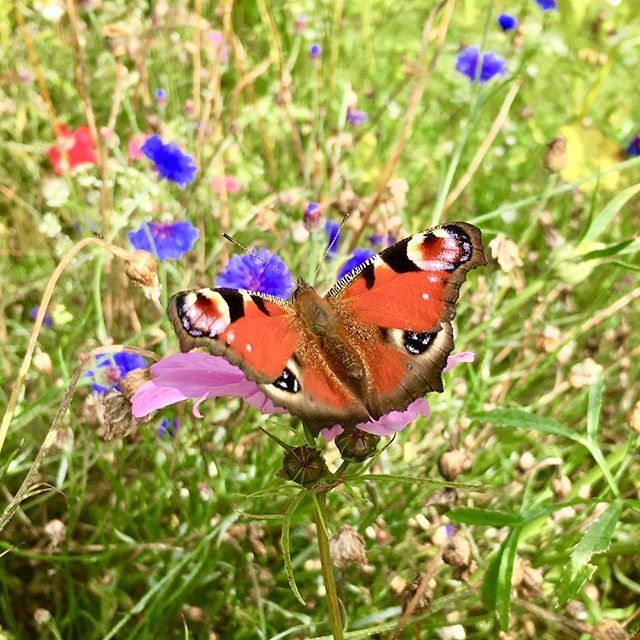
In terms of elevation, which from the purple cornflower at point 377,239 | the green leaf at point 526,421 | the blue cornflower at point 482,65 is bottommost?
the purple cornflower at point 377,239

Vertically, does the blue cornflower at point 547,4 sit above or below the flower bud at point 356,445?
above

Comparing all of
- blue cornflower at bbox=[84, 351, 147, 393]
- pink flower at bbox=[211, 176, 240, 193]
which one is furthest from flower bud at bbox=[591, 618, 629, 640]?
pink flower at bbox=[211, 176, 240, 193]

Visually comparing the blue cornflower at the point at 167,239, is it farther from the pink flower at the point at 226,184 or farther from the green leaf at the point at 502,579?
the green leaf at the point at 502,579

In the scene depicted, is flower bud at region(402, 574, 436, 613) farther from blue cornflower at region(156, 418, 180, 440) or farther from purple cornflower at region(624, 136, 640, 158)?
purple cornflower at region(624, 136, 640, 158)

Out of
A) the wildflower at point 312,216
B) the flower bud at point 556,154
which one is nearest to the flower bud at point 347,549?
the wildflower at point 312,216

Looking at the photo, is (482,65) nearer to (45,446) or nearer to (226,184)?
(226,184)

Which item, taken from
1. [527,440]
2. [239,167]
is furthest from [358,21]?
[527,440]
